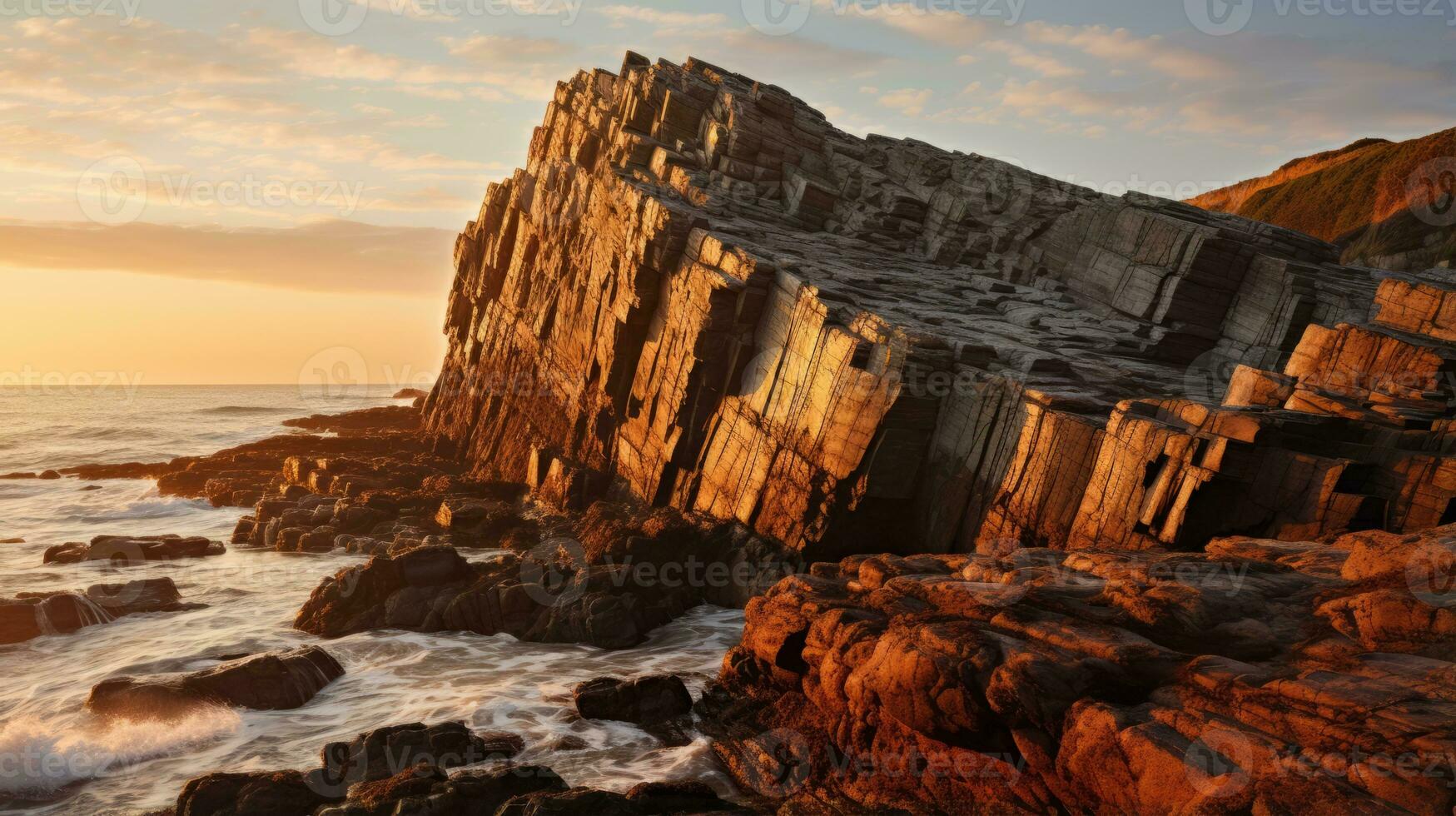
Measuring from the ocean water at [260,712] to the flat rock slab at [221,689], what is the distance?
34 cm

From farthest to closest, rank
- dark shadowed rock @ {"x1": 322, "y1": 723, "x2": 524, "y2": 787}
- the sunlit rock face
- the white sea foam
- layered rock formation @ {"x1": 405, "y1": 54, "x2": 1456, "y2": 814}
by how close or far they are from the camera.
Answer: the sunlit rock face → the white sea foam → dark shadowed rock @ {"x1": 322, "y1": 723, "x2": 524, "y2": 787} → layered rock formation @ {"x1": 405, "y1": 54, "x2": 1456, "y2": 814}

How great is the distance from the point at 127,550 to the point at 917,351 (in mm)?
34224

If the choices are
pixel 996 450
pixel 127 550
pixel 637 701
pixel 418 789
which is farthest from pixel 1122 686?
pixel 127 550

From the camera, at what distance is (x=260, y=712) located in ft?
72.3

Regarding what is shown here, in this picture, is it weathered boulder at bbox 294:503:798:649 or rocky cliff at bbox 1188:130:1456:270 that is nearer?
weathered boulder at bbox 294:503:798:649

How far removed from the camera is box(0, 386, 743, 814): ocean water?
61.7 ft

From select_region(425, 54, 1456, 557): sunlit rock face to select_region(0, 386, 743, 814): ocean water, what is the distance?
24.9ft

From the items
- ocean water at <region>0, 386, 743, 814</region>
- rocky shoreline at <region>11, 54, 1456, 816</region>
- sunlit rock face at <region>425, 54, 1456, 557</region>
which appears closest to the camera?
rocky shoreline at <region>11, 54, 1456, 816</region>

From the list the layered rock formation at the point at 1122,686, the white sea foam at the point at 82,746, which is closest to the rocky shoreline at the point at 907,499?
the layered rock formation at the point at 1122,686

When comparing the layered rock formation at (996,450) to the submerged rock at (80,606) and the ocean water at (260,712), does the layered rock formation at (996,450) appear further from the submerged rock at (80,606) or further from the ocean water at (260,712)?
the submerged rock at (80,606)

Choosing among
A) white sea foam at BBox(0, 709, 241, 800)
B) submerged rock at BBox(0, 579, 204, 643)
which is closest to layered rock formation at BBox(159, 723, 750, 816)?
white sea foam at BBox(0, 709, 241, 800)

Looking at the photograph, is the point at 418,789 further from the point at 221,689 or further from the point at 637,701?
the point at 221,689

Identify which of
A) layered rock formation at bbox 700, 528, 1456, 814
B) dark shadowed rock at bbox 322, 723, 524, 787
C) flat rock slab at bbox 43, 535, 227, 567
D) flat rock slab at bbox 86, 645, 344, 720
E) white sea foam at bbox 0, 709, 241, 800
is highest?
layered rock formation at bbox 700, 528, 1456, 814

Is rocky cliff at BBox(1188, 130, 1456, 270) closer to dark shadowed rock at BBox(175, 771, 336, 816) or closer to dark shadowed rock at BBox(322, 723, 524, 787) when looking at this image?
dark shadowed rock at BBox(322, 723, 524, 787)
